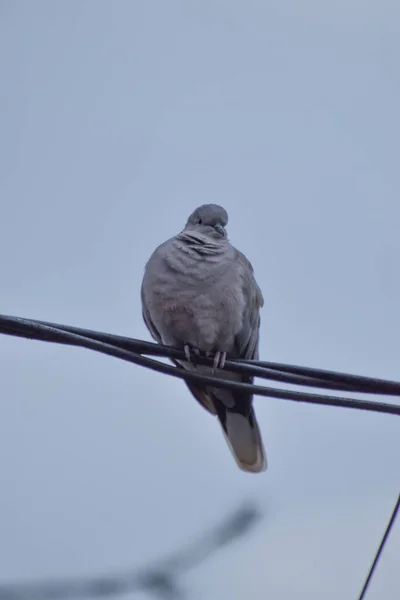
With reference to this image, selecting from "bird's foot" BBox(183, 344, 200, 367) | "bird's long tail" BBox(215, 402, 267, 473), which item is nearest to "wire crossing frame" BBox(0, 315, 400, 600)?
"bird's foot" BBox(183, 344, 200, 367)

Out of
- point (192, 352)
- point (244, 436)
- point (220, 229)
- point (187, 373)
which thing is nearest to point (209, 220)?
point (220, 229)

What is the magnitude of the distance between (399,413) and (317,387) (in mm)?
241

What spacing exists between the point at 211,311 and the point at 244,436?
0.71 metres

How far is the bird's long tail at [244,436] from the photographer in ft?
13.8

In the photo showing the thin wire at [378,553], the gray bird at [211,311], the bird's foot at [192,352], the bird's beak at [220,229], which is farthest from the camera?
the bird's beak at [220,229]

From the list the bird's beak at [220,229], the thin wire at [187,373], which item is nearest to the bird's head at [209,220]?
the bird's beak at [220,229]

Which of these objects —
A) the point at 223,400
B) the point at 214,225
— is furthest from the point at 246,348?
the point at 214,225

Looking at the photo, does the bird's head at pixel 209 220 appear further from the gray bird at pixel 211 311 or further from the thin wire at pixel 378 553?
the thin wire at pixel 378 553

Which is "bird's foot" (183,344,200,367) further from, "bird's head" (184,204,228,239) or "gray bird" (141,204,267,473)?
"bird's head" (184,204,228,239)

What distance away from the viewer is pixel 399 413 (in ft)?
8.18

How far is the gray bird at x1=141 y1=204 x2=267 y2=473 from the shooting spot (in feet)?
12.9

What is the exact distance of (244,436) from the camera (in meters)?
4.26

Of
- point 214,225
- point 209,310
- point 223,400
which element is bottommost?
point 223,400

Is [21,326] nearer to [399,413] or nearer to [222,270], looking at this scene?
[399,413]
